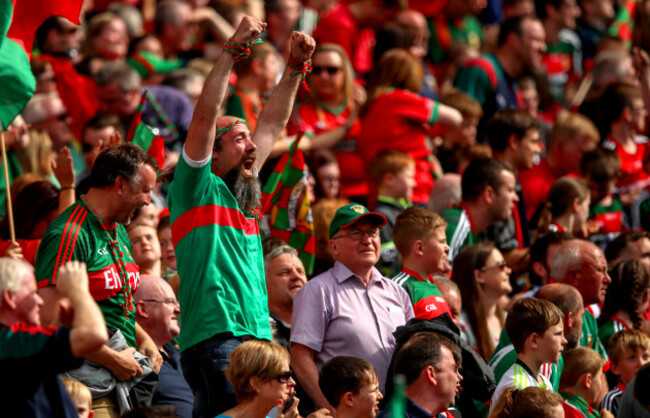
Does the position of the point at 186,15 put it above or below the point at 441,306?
below

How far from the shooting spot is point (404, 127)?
11828mm

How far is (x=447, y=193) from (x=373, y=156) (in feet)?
4.38

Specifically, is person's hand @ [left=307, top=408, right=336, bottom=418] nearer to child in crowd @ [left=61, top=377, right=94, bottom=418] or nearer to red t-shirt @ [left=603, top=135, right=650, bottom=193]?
child in crowd @ [left=61, top=377, right=94, bottom=418]

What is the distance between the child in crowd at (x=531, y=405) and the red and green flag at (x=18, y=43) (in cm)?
385

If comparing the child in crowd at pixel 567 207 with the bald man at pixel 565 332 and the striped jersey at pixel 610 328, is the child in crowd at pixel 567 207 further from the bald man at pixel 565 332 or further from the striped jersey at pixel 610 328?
the bald man at pixel 565 332

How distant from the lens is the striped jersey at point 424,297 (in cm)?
798

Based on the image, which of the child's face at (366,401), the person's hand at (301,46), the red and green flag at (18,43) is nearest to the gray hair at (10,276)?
the child's face at (366,401)

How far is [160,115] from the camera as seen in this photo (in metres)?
11.6

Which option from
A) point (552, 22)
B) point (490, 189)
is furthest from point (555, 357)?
point (552, 22)

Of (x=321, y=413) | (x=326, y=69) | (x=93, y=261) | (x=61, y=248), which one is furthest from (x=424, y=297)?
(x=326, y=69)

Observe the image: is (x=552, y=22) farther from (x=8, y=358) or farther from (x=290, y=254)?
(x=8, y=358)

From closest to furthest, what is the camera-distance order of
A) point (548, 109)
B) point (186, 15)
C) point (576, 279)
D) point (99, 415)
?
point (99, 415)
point (576, 279)
point (186, 15)
point (548, 109)

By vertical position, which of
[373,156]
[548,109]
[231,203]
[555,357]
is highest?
[231,203]

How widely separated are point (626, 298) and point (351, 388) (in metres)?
3.50
